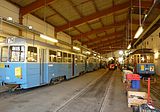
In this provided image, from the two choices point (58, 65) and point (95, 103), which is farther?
point (58, 65)

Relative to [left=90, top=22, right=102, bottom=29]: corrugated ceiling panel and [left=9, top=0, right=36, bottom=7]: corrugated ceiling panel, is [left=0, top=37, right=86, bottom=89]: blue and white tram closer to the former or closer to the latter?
[left=9, top=0, right=36, bottom=7]: corrugated ceiling panel

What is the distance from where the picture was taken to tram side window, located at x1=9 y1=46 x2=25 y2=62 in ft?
35.8

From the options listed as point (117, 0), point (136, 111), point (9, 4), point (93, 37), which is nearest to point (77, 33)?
point (93, 37)

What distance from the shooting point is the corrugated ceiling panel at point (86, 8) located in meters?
17.6

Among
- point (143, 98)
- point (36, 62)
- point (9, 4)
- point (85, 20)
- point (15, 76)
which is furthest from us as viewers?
point (85, 20)

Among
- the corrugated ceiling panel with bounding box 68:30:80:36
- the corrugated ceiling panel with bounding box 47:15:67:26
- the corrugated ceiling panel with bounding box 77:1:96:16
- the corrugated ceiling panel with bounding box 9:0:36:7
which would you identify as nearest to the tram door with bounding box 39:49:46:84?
the corrugated ceiling panel with bounding box 9:0:36:7

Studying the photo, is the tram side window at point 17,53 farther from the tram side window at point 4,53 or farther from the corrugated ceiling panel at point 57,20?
the corrugated ceiling panel at point 57,20

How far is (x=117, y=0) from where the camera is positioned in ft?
60.8

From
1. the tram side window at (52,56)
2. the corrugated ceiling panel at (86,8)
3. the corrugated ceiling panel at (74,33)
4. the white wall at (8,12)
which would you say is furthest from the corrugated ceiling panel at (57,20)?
the tram side window at (52,56)

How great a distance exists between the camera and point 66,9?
58.3ft

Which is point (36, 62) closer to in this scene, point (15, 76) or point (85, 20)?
point (15, 76)

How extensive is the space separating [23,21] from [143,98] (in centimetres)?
1156

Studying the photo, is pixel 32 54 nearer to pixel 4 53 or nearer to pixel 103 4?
pixel 4 53

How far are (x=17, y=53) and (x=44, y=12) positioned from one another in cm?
756
